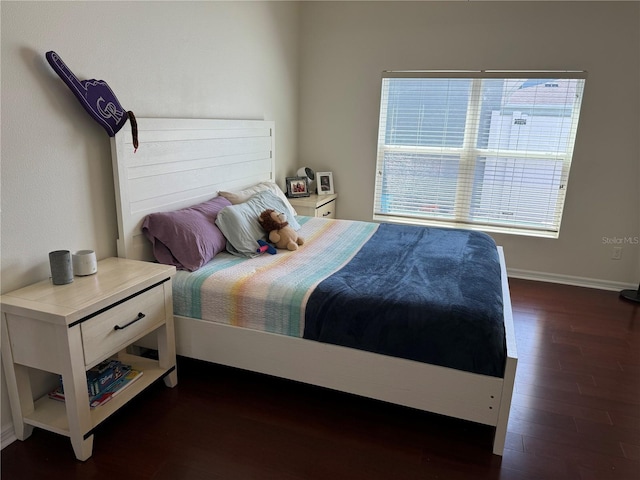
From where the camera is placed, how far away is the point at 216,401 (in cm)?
214

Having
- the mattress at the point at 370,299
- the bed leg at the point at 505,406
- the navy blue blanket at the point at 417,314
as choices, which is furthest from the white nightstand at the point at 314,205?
the bed leg at the point at 505,406

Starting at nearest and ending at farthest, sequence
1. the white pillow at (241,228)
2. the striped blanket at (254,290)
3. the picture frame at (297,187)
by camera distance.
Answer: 1. the striped blanket at (254,290)
2. the white pillow at (241,228)
3. the picture frame at (297,187)

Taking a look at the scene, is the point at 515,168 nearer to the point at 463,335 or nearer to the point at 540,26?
the point at 540,26

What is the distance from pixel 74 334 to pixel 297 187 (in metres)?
2.76

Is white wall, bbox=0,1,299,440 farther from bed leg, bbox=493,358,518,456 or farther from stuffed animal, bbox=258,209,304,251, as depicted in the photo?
bed leg, bbox=493,358,518,456

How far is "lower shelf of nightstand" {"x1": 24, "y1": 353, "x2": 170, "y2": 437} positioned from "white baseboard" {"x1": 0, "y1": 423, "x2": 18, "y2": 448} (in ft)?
0.25

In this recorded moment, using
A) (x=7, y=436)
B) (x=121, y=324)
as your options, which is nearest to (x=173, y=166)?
(x=121, y=324)

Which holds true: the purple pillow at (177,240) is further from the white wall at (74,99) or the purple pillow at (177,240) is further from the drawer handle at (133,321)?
the drawer handle at (133,321)

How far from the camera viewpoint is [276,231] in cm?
275

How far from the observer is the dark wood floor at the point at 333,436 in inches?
68.4

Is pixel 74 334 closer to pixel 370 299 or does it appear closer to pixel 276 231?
pixel 370 299

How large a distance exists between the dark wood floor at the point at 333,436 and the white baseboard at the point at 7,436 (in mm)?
28

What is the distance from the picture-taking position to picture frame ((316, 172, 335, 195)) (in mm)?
4297

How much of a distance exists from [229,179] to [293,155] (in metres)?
1.35
